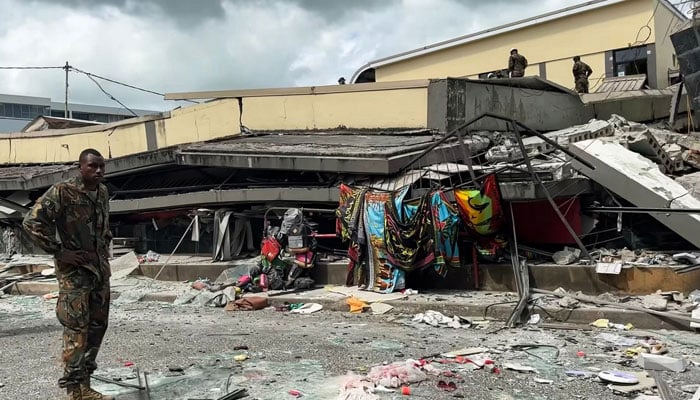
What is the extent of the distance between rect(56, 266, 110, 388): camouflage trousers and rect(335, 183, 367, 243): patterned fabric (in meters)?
4.90

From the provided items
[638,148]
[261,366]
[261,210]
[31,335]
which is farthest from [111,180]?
[638,148]

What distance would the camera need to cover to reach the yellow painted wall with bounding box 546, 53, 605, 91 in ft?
67.1

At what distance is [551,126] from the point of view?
13.8 m

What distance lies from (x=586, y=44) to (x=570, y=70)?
3.31ft

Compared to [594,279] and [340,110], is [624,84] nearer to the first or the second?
[340,110]

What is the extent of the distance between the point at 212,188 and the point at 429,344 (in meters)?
7.09

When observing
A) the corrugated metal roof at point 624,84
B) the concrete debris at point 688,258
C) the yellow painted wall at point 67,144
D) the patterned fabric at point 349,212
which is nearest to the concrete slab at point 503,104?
the corrugated metal roof at point 624,84

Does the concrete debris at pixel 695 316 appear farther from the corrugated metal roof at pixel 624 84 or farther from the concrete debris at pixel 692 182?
the corrugated metal roof at pixel 624 84

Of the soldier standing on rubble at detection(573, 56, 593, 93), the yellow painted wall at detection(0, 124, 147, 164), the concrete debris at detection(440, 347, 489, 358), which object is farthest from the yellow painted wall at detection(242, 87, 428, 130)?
the soldier standing on rubble at detection(573, 56, 593, 93)

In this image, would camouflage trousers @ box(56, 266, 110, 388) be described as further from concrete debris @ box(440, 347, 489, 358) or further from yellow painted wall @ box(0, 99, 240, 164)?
yellow painted wall @ box(0, 99, 240, 164)

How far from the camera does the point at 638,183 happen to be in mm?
8422

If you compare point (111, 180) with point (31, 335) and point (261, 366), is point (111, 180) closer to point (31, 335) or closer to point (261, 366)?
point (31, 335)

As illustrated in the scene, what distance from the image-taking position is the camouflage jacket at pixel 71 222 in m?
4.21

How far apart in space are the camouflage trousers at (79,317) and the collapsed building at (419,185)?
4.84 metres
